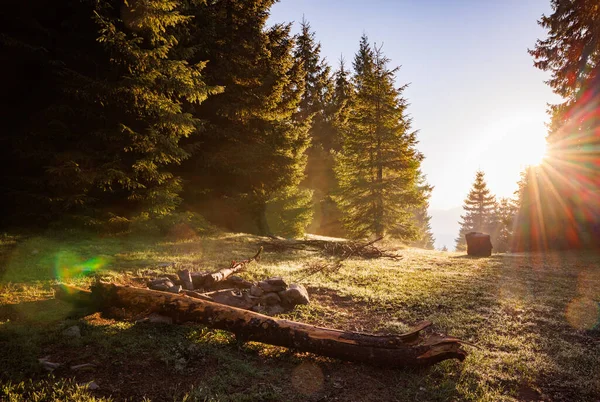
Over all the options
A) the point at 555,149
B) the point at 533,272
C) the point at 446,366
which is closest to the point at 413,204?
the point at 555,149

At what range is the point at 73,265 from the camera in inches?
305

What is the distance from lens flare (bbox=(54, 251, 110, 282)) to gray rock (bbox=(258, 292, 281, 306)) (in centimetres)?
430

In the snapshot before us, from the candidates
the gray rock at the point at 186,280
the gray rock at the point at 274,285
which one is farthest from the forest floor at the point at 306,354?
the gray rock at the point at 186,280

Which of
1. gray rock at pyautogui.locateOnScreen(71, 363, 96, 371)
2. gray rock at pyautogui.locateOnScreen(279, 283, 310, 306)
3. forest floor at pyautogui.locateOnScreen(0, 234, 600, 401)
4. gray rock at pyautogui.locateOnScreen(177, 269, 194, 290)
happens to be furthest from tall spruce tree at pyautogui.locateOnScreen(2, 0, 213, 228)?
gray rock at pyautogui.locateOnScreen(71, 363, 96, 371)

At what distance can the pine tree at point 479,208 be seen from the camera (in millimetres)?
62562

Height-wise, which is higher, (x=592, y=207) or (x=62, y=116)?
(x=62, y=116)

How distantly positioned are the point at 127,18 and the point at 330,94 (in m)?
26.9

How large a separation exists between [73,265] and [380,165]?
19701 mm

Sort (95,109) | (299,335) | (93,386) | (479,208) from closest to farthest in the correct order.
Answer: (93,386)
(299,335)
(95,109)
(479,208)

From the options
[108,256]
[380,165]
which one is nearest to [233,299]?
[108,256]

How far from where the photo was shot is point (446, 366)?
13.6 feet

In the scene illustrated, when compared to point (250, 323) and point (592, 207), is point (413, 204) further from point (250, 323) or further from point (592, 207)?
point (250, 323)

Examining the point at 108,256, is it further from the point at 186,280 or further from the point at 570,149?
the point at 570,149

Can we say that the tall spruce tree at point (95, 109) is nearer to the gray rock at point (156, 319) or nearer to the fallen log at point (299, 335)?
the fallen log at point (299, 335)
